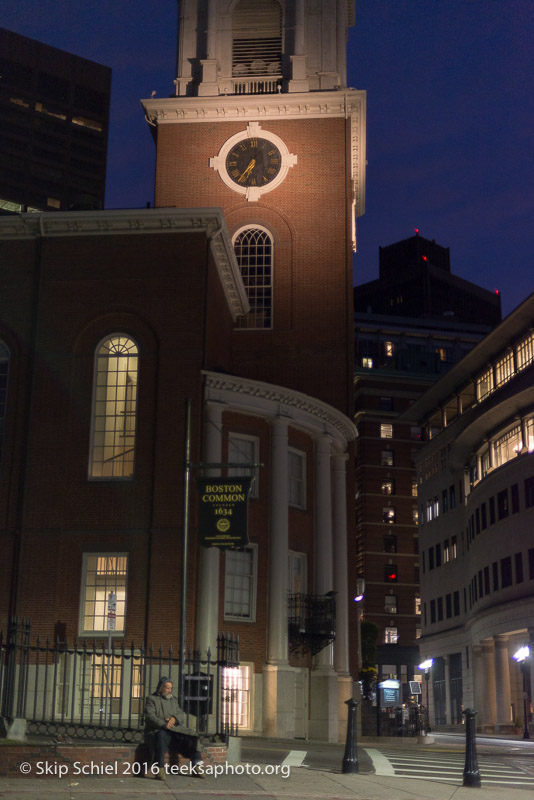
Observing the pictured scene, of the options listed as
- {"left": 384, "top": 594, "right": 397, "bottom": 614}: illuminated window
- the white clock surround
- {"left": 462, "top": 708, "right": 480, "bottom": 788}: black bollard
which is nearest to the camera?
{"left": 462, "top": 708, "right": 480, "bottom": 788}: black bollard

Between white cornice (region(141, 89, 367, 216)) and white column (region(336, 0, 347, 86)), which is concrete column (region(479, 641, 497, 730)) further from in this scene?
white column (region(336, 0, 347, 86))

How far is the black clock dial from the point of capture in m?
45.2

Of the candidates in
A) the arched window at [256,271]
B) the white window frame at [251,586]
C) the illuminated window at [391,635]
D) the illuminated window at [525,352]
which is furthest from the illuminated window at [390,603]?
the white window frame at [251,586]

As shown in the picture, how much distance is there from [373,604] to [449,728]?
29132 mm

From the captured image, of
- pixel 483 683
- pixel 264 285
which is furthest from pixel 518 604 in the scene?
pixel 264 285

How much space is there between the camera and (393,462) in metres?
110

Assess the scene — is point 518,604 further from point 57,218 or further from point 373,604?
point 373,604

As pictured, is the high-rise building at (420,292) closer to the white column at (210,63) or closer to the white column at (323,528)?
the white column at (210,63)

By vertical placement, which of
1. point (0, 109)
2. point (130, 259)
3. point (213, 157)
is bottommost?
point (130, 259)

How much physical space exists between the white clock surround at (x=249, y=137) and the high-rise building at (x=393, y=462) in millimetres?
46032

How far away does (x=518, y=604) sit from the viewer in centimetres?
5641

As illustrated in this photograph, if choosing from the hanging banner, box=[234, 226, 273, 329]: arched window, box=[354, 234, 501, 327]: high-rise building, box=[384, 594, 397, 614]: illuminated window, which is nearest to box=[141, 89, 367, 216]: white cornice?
box=[234, 226, 273, 329]: arched window

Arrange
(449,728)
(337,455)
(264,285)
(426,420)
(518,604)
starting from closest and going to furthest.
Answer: (337,455) → (264,285) → (518,604) → (449,728) → (426,420)

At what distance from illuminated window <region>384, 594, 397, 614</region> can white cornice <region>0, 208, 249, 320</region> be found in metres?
74.0
